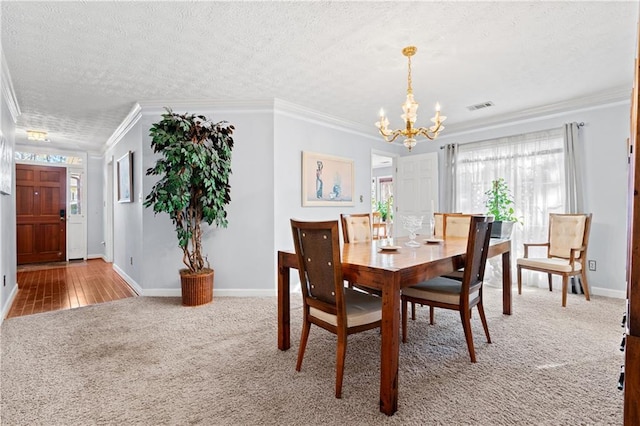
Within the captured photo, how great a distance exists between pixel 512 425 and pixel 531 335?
1.34 metres

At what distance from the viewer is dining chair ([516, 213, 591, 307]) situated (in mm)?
3471

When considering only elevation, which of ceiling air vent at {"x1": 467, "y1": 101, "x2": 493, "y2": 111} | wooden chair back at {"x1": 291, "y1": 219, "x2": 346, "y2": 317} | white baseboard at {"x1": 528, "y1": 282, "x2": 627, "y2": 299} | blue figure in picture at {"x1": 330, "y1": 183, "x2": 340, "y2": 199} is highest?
ceiling air vent at {"x1": 467, "y1": 101, "x2": 493, "y2": 111}

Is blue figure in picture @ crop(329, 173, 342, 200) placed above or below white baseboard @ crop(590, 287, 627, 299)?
above

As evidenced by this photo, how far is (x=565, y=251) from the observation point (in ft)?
12.5

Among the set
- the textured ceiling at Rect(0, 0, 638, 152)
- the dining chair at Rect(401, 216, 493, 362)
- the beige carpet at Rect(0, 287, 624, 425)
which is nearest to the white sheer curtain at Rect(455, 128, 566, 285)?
the textured ceiling at Rect(0, 0, 638, 152)

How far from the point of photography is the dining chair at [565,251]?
137 inches

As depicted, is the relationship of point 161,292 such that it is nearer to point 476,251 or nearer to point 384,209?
point 476,251

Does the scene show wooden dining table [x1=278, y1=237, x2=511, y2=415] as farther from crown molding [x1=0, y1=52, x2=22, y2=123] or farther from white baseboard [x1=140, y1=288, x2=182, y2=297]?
crown molding [x1=0, y1=52, x2=22, y2=123]

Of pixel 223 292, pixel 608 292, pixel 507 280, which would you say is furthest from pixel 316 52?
pixel 608 292

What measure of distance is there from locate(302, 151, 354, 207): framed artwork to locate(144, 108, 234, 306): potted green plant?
1100mm

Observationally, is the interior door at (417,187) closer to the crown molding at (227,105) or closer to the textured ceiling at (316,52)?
the textured ceiling at (316,52)

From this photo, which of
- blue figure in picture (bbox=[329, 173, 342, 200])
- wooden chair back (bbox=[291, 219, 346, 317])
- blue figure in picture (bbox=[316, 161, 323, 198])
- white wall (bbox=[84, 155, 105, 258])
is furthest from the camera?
white wall (bbox=[84, 155, 105, 258])

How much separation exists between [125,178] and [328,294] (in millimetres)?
4140

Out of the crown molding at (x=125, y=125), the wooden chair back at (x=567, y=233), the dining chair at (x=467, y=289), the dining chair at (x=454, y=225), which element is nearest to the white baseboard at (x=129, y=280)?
the crown molding at (x=125, y=125)
